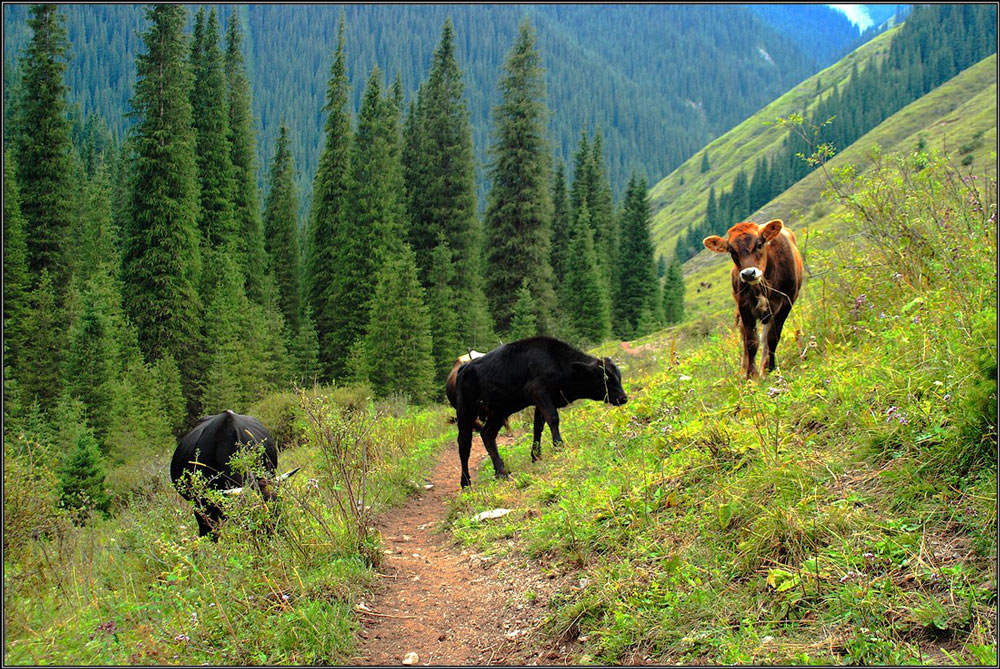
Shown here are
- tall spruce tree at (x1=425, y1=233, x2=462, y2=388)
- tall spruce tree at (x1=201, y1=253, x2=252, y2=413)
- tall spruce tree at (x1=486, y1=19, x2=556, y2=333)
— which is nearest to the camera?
tall spruce tree at (x1=201, y1=253, x2=252, y2=413)

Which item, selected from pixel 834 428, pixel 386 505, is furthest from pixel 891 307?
pixel 386 505

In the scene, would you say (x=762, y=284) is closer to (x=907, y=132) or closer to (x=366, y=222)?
(x=366, y=222)

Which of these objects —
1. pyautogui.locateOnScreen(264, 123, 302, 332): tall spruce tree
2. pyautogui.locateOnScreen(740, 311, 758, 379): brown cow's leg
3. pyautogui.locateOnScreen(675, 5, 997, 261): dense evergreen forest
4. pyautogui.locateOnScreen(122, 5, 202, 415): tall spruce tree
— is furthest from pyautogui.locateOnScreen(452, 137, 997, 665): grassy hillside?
pyautogui.locateOnScreen(675, 5, 997, 261): dense evergreen forest

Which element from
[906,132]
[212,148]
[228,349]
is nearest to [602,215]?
[212,148]

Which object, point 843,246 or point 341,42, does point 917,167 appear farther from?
point 341,42

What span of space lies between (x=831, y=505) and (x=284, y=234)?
46446 mm

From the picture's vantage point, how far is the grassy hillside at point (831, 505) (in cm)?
327

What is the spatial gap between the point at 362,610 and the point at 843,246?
7.37 metres

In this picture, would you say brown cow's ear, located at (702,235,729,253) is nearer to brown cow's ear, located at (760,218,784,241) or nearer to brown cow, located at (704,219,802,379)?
brown cow, located at (704,219,802,379)

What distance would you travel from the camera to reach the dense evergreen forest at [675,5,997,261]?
136 metres

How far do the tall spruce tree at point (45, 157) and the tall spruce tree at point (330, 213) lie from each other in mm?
12281

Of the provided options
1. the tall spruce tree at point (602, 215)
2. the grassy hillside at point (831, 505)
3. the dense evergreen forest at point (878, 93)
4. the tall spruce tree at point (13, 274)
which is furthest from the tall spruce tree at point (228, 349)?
the dense evergreen forest at point (878, 93)

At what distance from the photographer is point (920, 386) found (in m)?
4.46

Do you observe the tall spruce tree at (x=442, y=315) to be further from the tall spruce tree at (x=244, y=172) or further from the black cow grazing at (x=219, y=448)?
the black cow grazing at (x=219, y=448)
